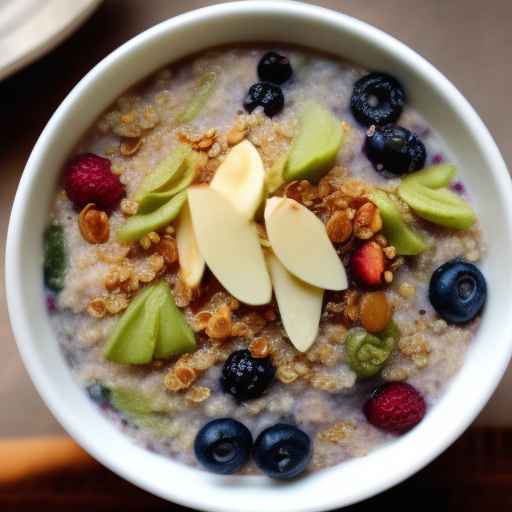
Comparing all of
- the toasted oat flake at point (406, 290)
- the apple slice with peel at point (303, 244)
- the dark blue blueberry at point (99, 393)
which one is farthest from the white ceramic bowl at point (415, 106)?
the apple slice with peel at point (303, 244)

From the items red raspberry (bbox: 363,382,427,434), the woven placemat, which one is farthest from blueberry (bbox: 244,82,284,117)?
the woven placemat

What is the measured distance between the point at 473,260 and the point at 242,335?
334mm

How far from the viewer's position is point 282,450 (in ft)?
3.43

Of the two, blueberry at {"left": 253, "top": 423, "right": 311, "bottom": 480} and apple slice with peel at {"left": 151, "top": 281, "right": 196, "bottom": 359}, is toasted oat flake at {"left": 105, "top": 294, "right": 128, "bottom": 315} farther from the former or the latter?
blueberry at {"left": 253, "top": 423, "right": 311, "bottom": 480}

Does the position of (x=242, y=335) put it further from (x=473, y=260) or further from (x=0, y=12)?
(x=0, y=12)

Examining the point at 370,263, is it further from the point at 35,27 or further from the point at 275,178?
the point at 35,27

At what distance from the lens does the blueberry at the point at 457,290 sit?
41.4 inches

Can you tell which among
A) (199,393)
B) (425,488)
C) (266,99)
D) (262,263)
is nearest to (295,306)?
(262,263)

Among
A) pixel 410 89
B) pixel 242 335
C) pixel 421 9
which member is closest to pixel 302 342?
pixel 242 335

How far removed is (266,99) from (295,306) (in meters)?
0.28

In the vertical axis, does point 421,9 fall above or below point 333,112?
above

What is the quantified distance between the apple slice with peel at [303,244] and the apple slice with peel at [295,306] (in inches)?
0.7

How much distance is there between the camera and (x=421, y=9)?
1.28 m

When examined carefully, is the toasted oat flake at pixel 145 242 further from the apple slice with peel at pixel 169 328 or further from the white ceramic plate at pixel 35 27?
the white ceramic plate at pixel 35 27
